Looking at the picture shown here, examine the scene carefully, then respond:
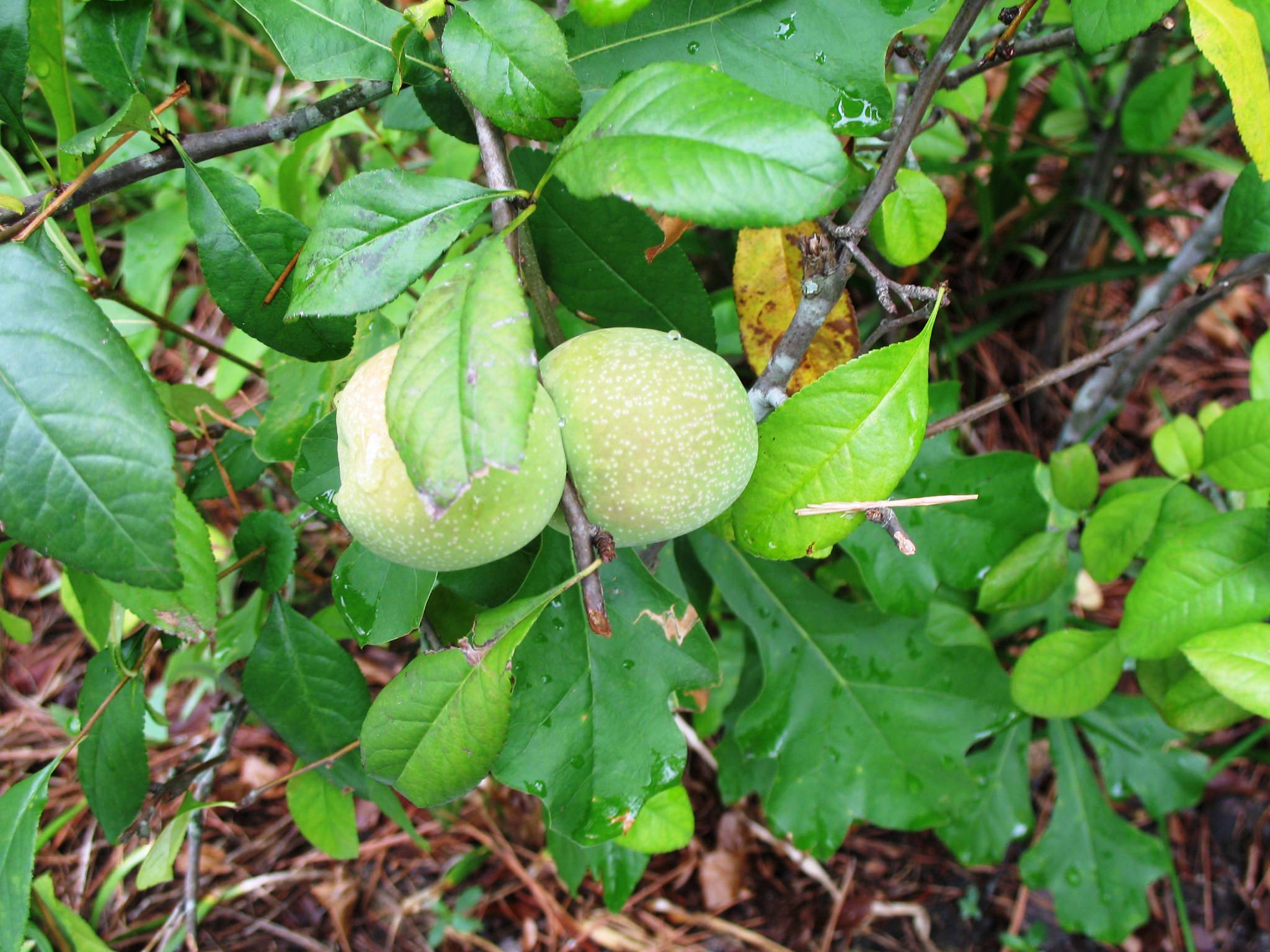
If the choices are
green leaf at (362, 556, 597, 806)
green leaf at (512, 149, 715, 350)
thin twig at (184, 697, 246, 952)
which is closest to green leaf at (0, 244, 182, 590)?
green leaf at (362, 556, 597, 806)

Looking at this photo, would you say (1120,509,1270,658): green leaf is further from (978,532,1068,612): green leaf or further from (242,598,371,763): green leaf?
(242,598,371,763): green leaf

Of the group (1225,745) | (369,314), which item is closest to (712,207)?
(369,314)

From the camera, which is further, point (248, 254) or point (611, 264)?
point (611, 264)

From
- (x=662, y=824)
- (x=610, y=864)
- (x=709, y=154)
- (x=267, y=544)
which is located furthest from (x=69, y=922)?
(x=709, y=154)

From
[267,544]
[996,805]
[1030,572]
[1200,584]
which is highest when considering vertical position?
[267,544]

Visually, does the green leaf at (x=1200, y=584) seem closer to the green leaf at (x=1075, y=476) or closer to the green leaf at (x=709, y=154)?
the green leaf at (x=1075, y=476)

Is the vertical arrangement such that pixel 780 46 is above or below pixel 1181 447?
above

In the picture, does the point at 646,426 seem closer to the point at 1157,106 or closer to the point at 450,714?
the point at 450,714
